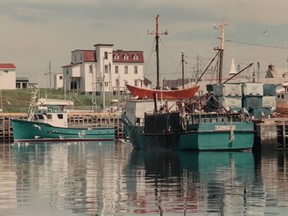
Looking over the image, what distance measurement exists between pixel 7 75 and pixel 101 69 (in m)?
17.4

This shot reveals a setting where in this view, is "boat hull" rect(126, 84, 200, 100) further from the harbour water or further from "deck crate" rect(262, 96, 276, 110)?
the harbour water

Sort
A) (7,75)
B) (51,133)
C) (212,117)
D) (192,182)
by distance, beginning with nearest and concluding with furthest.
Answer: (192,182) < (212,117) < (51,133) < (7,75)

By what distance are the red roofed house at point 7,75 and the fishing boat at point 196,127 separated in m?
70.8

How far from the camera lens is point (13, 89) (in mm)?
144125

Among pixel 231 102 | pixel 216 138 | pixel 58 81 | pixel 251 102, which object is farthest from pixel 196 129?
pixel 58 81

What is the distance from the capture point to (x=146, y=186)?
38.3m

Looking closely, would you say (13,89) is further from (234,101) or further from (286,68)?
(234,101)

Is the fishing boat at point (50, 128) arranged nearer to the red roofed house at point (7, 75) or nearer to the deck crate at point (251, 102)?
the deck crate at point (251, 102)

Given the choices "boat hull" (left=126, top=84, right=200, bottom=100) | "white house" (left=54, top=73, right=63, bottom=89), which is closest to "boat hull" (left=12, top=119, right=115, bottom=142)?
"boat hull" (left=126, top=84, right=200, bottom=100)

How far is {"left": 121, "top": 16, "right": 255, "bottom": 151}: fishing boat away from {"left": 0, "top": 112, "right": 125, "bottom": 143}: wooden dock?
103 ft

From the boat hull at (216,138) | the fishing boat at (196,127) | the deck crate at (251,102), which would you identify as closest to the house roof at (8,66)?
the fishing boat at (196,127)

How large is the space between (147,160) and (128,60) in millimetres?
89938

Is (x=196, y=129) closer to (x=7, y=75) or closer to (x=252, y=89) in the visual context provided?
(x=252, y=89)

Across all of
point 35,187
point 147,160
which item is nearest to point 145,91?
point 147,160
